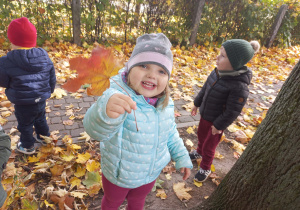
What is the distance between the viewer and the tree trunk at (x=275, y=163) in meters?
1.03

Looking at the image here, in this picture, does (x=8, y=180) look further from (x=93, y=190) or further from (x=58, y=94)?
(x=58, y=94)

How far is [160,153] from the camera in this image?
1378 millimetres

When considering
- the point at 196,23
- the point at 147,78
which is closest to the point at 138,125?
the point at 147,78

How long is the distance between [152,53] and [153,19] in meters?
5.50

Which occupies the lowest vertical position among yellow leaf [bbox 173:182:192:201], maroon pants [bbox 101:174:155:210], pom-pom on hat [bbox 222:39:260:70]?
yellow leaf [bbox 173:182:192:201]

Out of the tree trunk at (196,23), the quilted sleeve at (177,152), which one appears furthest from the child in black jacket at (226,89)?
the tree trunk at (196,23)

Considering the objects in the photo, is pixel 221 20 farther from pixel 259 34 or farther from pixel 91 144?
pixel 91 144

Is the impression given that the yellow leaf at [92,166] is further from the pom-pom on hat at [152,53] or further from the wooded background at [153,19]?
the wooded background at [153,19]

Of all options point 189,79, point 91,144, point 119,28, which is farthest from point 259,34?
point 91,144

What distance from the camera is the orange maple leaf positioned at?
71 cm

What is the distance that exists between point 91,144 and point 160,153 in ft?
4.91

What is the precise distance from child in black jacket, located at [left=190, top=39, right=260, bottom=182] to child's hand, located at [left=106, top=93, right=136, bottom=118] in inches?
54.1

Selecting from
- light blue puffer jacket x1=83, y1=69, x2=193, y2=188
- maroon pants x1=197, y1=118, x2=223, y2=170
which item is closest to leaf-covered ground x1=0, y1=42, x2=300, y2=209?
maroon pants x1=197, y1=118, x2=223, y2=170

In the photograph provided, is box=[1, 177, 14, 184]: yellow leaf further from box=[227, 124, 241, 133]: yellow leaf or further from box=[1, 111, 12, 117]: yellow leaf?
box=[227, 124, 241, 133]: yellow leaf
